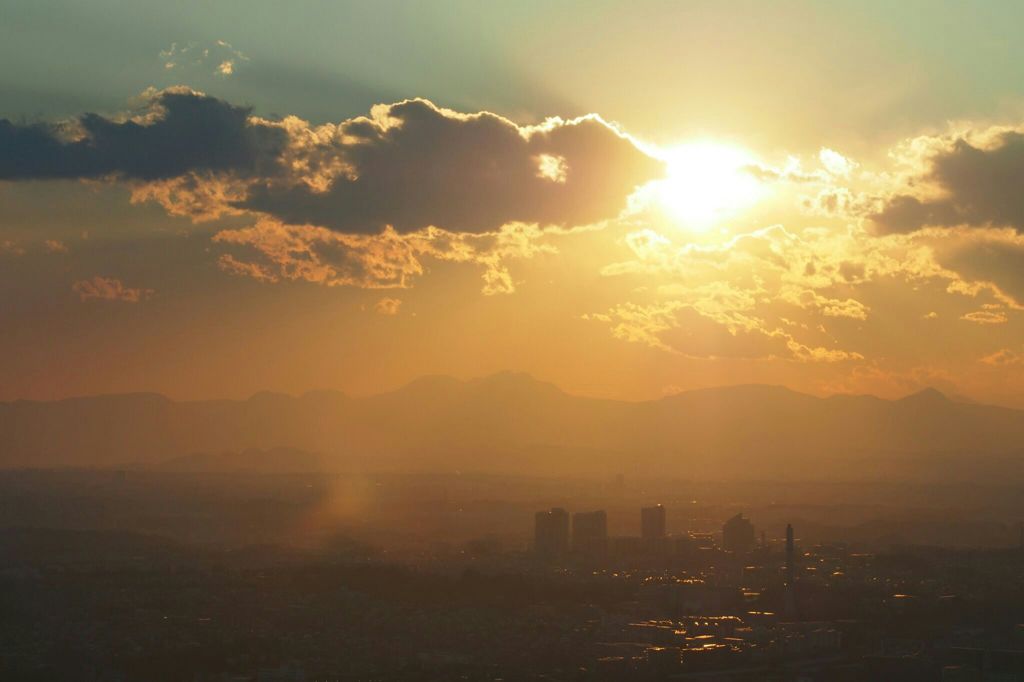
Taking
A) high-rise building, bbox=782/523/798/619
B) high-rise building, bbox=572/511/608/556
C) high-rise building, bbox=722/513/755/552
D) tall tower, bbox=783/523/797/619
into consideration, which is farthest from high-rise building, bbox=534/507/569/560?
high-rise building, bbox=782/523/798/619

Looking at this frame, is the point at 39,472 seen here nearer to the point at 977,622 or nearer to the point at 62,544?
the point at 62,544

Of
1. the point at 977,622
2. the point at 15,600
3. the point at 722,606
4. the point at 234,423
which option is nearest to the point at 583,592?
the point at 722,606

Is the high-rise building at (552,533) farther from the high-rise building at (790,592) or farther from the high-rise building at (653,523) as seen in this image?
the high-rise building at (790,592)

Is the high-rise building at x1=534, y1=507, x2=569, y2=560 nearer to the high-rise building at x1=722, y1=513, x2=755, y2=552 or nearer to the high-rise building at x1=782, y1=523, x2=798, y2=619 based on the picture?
the high-rise building at x1=722, y1=513, x2=755, y2=552

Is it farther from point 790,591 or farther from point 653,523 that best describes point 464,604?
point 653,523

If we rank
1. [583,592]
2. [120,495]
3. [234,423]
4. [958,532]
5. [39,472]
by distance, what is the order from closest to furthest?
[583,592] → [958,532] → [120,495] → [39,472] → [234,423]

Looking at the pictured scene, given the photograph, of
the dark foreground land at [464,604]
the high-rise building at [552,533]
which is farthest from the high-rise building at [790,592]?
the high-rise building at [552,533]

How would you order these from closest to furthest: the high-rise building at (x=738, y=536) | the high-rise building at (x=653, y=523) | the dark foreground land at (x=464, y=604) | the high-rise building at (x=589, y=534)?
the dark foreground land at (x=464, y=604), the high-rise building at (x=589, y=534), the high-rise building at (x=738, y=536), the high-rise building at (x=653, y=523)
